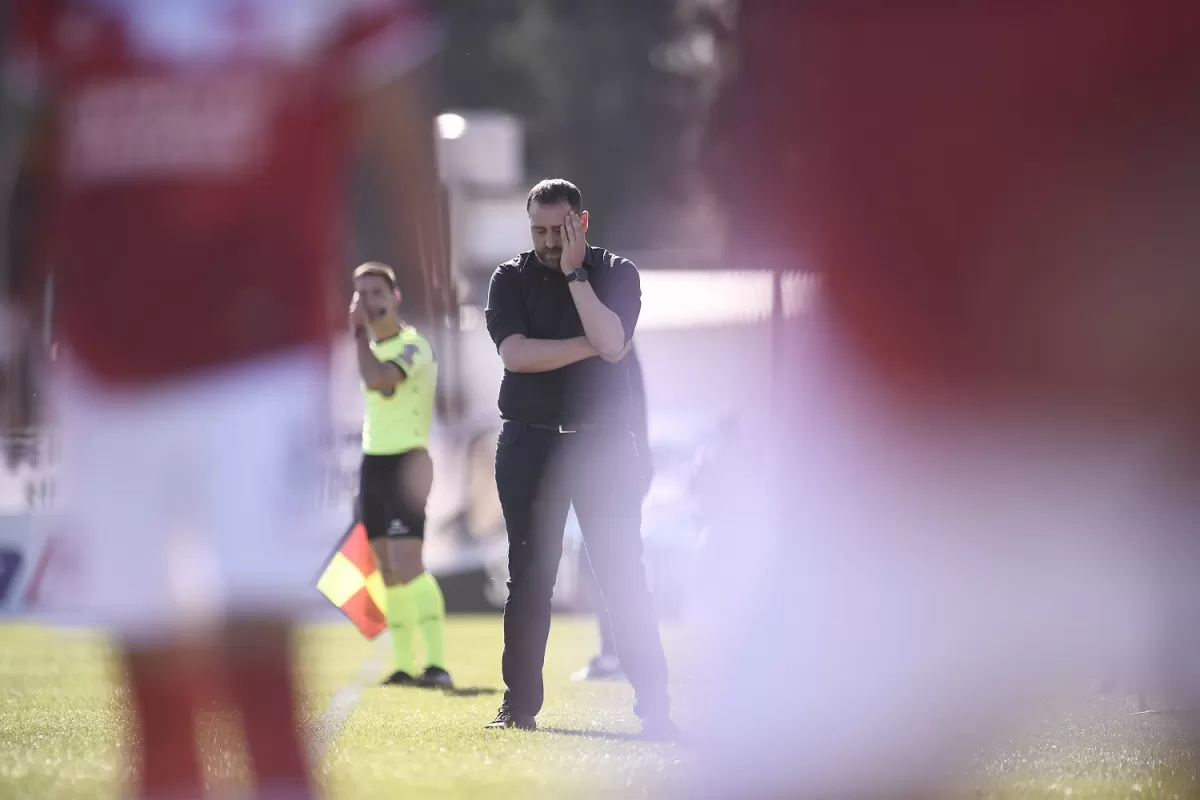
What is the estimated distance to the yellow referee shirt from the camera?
910 centimetres

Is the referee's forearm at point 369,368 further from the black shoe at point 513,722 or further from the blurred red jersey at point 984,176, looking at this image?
the blurred red jersey at point 984,176

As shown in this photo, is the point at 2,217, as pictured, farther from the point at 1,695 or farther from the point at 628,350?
the point at 1,695

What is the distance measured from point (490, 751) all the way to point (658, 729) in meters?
0.79

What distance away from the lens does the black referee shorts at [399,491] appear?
9.12 m

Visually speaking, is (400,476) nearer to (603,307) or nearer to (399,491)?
(399,491)

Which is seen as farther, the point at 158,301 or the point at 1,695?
the point at 1,695

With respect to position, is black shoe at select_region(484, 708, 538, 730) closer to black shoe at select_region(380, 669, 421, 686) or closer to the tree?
black shoe at select_region(380, 669, 421, 686)

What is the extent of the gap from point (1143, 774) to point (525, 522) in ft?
6.89

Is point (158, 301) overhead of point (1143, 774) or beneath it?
overhead

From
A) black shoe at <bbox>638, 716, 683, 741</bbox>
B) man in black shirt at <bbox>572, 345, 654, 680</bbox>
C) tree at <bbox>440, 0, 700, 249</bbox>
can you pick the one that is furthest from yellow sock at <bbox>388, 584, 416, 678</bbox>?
tree at <bbox>440, 0, 700, 249</bbox>

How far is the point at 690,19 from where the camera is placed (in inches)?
163

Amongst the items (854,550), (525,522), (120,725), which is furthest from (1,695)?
(854,550)

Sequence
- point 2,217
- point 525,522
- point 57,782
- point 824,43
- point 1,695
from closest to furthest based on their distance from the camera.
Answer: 1. point 824,43
2. point 2,217
3. point 57,782
4. point 525,522
5. point 1,695

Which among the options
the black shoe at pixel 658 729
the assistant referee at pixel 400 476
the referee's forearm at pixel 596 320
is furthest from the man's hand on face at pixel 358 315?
the black shoe at pixel 658 729
